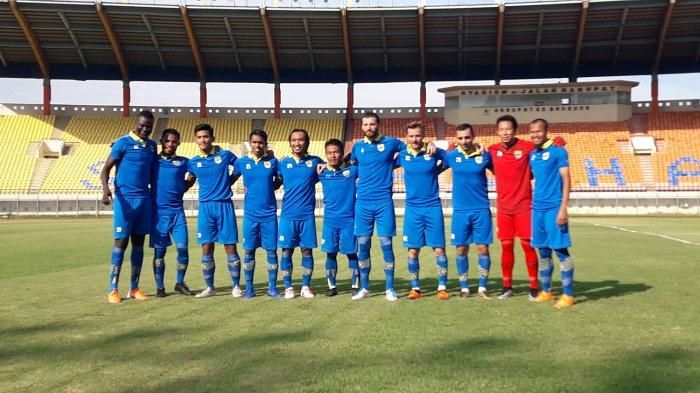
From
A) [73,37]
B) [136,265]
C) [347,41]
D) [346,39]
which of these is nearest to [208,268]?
[136,265]

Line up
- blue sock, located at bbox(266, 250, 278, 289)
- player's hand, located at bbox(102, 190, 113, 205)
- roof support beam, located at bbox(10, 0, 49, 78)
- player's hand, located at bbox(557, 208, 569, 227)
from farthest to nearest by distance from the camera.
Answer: roof support beam, located at bbox(10, 0, 49, 78)
blue sock, located at bbox(266, 250, 278, 289)
player's hand, located at bbox(102, 190, 113, 205)
player's hand, located at bbox(557, 208, 569, 227)

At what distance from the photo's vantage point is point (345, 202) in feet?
25.3

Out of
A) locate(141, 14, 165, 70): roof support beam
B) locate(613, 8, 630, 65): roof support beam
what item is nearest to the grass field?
locate(141, 14, 165, 70): roof support beam

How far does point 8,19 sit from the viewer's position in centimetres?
3316

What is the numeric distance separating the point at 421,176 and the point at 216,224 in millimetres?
2727

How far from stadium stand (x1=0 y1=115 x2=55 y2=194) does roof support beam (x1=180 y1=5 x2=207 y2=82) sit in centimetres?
1078

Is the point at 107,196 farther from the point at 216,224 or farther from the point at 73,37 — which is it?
the point at 73,37

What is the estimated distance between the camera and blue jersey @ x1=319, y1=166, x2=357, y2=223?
772 cm

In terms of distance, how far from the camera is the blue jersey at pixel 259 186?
7.70m

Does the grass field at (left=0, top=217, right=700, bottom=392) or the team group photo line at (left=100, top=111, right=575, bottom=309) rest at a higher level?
the team group photo line at (left=100, top=111, right=575, bottom=309)

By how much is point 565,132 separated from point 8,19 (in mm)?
34020

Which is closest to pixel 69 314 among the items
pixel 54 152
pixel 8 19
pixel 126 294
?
pixel 126 294

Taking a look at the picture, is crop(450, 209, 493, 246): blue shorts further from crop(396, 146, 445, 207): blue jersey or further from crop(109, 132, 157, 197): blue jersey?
A: crop(109, 132, 157, 197): blue jersey

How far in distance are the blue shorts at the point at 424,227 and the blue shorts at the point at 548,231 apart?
1098 millimetres
